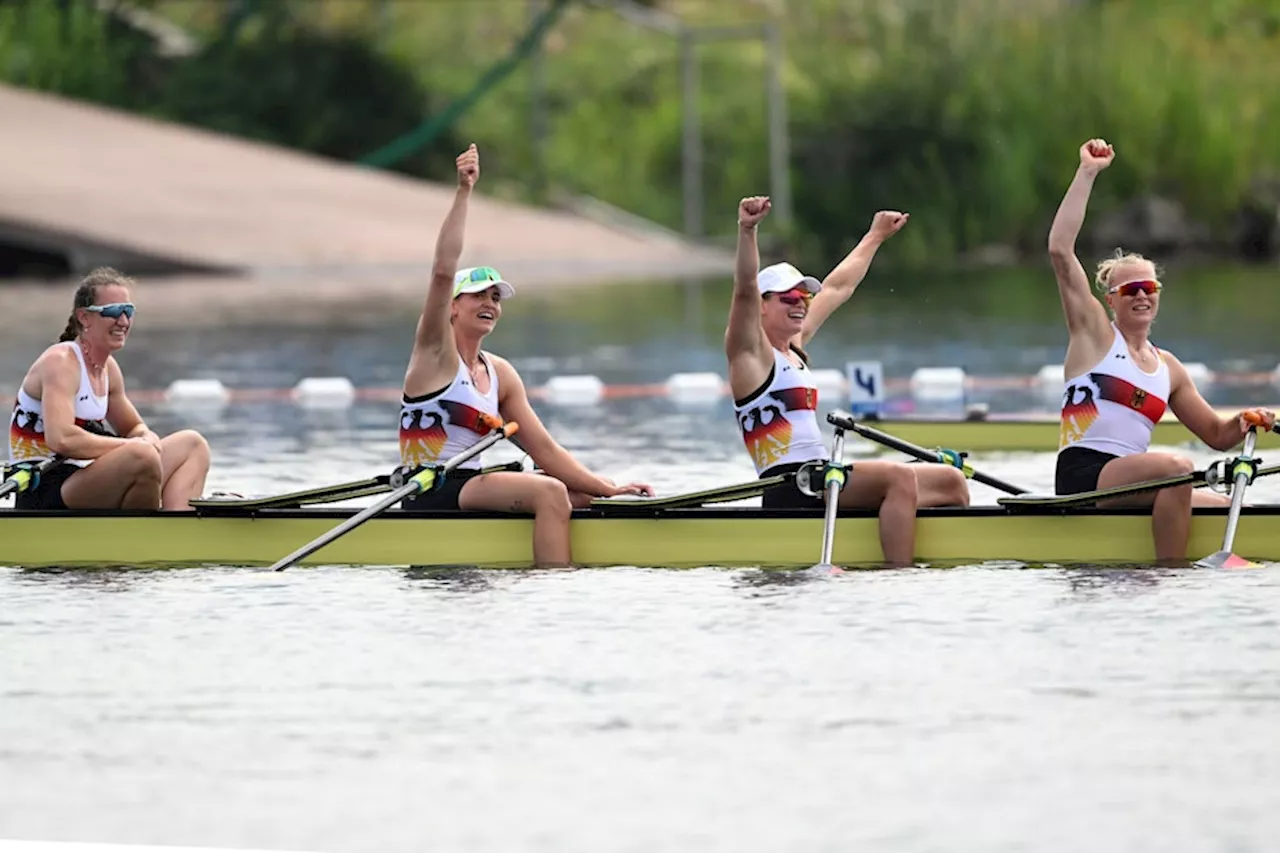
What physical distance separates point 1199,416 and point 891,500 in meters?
1.44

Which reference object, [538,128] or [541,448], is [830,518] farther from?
[538,128]

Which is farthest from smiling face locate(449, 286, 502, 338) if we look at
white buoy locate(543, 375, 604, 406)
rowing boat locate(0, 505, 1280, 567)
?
white buoy locate(543, 375, 604, 406)

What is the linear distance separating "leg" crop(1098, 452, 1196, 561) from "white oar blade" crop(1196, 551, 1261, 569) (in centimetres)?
17

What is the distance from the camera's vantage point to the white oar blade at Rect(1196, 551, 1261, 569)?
1154cm

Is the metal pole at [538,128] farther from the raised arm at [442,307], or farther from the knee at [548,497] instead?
the knee at [548,497]

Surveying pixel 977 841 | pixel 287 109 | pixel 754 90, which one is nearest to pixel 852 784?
pixel 977 841

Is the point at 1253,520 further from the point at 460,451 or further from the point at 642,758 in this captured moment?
the point at 642,758

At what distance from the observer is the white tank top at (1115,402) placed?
38.9 feet

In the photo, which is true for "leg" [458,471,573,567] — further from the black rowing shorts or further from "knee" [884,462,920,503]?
the black rowing shorts

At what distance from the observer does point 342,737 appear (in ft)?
28.5

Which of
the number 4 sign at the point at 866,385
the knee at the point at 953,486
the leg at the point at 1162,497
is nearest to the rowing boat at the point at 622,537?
the leg at the point at 1162,497

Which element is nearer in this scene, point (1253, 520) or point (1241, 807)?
point (1241, 807)

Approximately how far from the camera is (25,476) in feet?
39.7

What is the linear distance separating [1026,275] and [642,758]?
35485 mm
